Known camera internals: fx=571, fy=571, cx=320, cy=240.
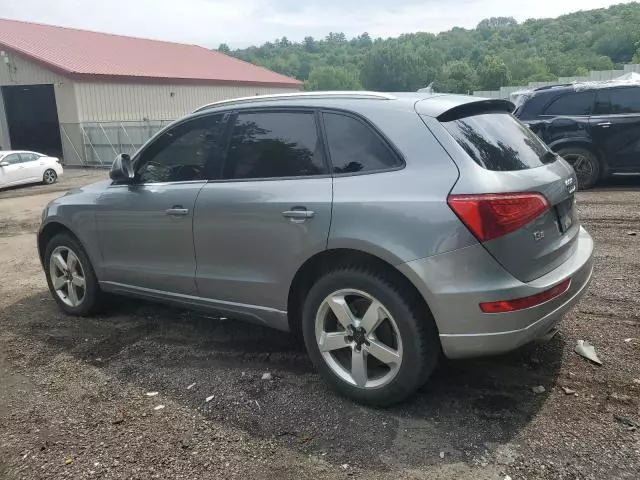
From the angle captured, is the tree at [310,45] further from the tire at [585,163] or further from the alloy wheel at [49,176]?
the tire at [585,163]

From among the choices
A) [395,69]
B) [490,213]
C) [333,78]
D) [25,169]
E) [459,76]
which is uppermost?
[395,69]

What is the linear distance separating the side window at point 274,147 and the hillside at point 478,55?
1739 inches

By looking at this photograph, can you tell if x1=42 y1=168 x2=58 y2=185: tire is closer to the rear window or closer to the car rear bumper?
the rear window

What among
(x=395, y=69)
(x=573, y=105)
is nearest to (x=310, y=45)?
(x=395, y=69)

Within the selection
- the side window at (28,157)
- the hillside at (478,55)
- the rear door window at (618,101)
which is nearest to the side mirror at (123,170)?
the rear door window at (618,101)

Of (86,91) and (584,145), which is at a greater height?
(86,91)

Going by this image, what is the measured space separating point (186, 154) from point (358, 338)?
1.95 metres

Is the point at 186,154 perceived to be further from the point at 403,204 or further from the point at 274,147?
the point at 403,204

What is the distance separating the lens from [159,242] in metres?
4.26

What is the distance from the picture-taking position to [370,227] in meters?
3.10

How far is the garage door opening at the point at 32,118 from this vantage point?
88.6 ft

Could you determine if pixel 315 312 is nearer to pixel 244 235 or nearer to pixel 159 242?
pixel 244 235

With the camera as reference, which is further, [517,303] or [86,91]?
[86,91]

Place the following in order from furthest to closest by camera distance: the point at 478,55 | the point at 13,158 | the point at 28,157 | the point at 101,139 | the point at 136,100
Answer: the point at 478,55
the point at 136,100
the point at 101,139
the point at 28,157
the point at 13,158
